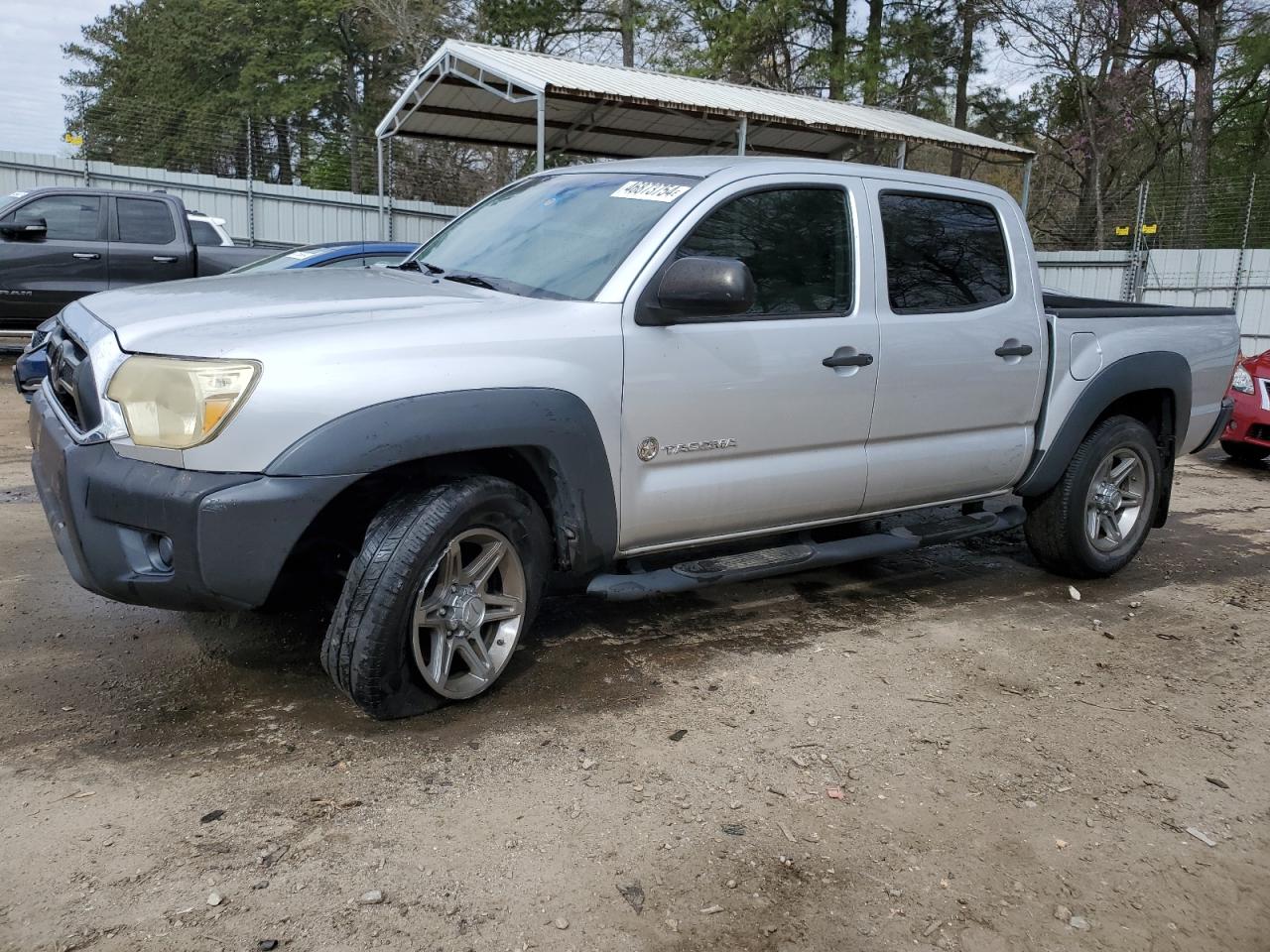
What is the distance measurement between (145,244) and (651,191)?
898 cm

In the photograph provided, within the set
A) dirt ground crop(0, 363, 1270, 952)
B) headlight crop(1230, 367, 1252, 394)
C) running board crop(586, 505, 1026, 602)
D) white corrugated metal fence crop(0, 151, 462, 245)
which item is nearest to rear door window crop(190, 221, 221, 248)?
white corrugated metal fence crop(0, 151, 462, 245)

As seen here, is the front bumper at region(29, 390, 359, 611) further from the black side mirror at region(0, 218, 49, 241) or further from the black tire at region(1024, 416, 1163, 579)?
the black side mirror at region(0, 218, 49, 241)

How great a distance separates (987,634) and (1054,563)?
102cm

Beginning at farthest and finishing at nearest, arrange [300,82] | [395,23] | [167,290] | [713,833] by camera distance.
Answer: [300,82] → [395,23] → [167,290] → [713,833]

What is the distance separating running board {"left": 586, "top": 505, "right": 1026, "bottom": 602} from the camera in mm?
3709

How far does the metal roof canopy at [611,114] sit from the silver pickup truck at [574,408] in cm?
786

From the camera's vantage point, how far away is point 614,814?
2912 mm

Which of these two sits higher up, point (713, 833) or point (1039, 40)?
point (1039, 40)

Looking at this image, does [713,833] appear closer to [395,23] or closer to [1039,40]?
[1039,40]

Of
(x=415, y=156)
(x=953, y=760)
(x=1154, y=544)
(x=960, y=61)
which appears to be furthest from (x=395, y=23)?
(x=953, y=760)

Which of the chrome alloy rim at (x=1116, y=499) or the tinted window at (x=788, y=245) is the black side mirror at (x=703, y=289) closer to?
the tinted window at (x=788, y=245)

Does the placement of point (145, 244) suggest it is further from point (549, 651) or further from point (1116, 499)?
point (1116, 499)

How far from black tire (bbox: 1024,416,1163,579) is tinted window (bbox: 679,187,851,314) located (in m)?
1.72

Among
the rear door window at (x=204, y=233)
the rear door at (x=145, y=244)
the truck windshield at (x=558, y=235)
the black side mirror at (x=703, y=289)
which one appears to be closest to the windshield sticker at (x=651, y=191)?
the truck windshield at (x=558, y=235)
